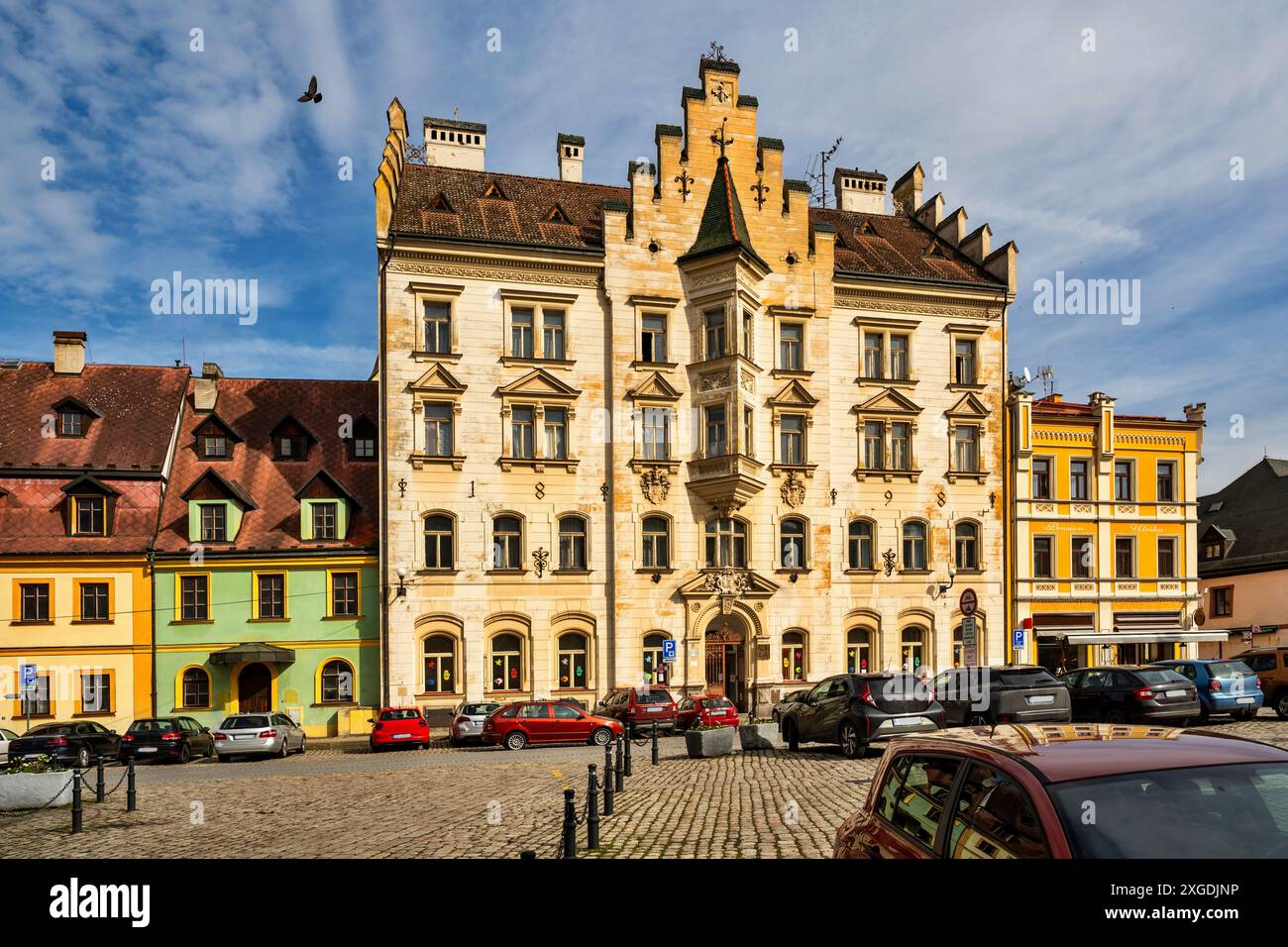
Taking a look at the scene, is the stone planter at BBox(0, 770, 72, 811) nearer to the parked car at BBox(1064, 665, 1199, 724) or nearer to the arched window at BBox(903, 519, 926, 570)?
the parked car at BBox(1064, 665, 1199, 724)

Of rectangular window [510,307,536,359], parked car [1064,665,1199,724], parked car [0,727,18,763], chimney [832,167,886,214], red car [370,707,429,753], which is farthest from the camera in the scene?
chimney [832,167,886,214]

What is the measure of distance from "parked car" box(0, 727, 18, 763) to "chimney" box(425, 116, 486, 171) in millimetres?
26312

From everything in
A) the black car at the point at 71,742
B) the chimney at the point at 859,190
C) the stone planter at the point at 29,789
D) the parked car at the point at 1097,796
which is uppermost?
the chimney at the point at 859,190

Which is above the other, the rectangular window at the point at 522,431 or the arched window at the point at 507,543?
the rectangular window at the point at 522,431

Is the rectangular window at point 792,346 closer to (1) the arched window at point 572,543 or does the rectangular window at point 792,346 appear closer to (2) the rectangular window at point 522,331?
(2) the rectangular window at point 522,331

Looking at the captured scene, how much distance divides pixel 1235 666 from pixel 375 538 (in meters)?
26.9

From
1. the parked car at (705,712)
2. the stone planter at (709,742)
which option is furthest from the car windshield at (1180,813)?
the parked car at (705,712)

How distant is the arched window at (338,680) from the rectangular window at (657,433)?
13246mm

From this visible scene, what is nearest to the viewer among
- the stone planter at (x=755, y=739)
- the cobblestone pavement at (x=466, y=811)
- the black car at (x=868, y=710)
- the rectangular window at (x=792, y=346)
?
the cobblestone pavement at (x=466, y=811)

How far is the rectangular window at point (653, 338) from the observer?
3766 centimetres

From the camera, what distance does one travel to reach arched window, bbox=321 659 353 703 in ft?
117

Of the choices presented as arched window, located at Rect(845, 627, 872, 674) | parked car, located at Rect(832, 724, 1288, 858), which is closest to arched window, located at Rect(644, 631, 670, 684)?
arched window, located at Rect(845, 627, 872, 674)

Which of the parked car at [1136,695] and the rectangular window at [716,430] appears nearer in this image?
the parked car at [1136,695]
